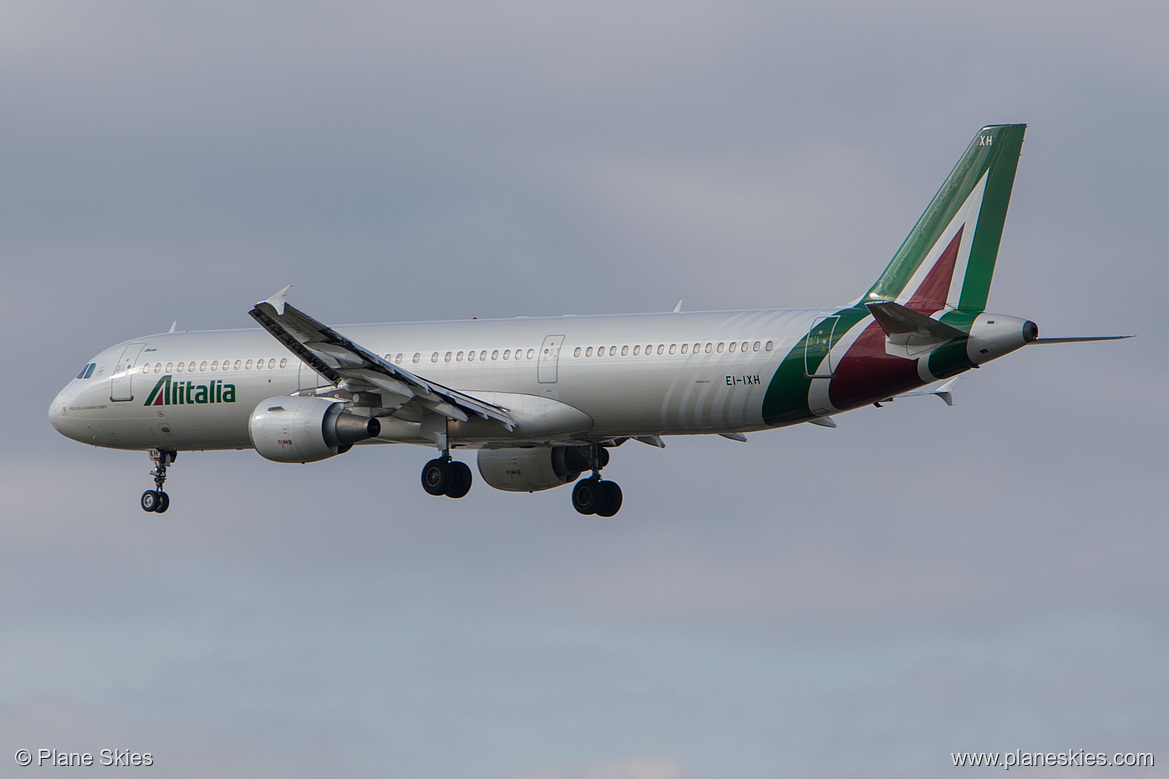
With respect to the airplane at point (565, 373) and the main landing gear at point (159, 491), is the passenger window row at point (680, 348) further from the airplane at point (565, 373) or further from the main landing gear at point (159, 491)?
the main landing gear at point (159, 491)

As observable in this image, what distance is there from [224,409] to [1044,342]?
20.7 metres

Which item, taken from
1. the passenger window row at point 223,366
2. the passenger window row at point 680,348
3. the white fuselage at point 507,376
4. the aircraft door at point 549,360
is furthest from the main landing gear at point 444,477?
the passenger window row at point 223,366

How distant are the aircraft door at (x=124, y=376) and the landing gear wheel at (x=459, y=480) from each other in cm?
976

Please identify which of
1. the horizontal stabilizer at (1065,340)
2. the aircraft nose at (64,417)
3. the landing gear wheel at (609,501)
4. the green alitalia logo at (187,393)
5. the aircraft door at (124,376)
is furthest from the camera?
the aircraft nose at (64,417)

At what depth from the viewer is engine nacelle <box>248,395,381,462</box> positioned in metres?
41.6

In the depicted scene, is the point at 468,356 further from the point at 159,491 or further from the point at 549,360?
the point at 159,491

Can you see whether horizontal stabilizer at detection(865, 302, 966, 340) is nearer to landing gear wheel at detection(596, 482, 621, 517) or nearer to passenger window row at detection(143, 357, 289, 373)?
landing gear wheel at detection(596, 482, 621, 517)

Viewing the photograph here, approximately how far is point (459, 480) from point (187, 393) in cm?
814

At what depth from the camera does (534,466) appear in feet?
153

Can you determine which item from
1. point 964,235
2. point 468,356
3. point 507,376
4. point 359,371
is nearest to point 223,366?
point 359,371

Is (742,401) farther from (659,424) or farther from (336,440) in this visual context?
(336,440)

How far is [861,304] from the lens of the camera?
3912 cm

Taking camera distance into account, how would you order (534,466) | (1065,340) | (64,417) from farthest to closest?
(64,417) < (534,466) < (1065,340)

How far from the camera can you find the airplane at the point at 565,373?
38.2 m
